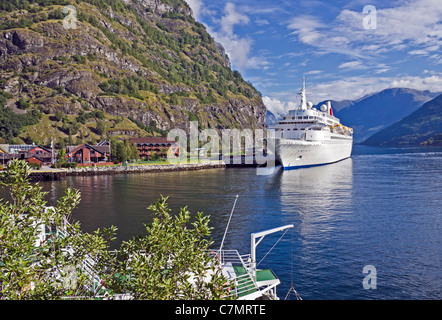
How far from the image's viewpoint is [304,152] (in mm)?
120375

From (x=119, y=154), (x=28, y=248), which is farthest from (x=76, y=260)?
(x=119, y=154)

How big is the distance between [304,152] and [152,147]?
77192mm

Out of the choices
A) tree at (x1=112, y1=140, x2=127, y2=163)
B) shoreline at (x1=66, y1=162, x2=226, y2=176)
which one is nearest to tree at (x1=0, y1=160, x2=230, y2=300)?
shoreline at (x1=66, y1=162, x2=226, y2=176)

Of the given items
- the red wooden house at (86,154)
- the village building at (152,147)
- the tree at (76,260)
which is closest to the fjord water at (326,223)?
the tree at (76,260)

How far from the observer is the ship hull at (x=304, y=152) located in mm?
111144

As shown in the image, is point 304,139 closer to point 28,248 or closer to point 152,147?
point 152,147

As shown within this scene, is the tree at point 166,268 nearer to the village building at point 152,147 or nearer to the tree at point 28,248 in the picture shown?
the tree at point 28,248

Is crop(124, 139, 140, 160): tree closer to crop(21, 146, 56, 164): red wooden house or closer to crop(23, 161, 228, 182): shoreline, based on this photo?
crop(23, 161, 228, 182): shoreline

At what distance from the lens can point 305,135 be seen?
12519 centimetres

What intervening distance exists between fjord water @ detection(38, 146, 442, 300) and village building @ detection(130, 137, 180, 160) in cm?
7912

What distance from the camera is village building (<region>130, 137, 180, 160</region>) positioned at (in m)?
164

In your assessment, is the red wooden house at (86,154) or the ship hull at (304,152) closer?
the ship hull at (304,152)
